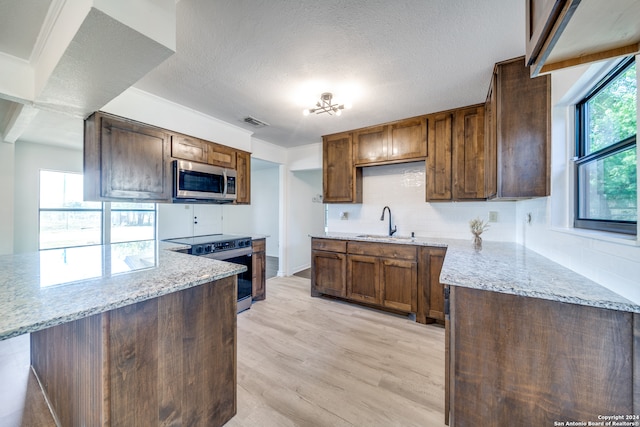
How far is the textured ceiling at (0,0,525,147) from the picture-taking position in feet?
4.74

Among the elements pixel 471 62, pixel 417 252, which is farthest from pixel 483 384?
pixel 471 62

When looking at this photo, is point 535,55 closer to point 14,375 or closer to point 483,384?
point 483,384

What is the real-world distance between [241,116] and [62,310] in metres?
2.76

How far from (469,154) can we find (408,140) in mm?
736

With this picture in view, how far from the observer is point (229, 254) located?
9.41 ft

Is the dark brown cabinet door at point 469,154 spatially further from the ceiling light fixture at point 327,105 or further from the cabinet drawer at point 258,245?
the cabinet drawer at point 258,245

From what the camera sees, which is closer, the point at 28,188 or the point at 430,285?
the point at 430,285

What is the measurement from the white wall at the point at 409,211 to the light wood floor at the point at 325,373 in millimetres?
1254

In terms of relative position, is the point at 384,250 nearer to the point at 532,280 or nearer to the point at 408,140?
the point at 408,140

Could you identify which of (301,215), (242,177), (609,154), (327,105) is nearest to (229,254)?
(242,177)

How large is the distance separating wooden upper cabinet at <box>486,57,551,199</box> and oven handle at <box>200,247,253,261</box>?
8.98 ft

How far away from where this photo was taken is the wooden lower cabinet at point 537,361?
3.05ft

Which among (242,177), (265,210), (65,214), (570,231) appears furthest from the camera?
(265,210)

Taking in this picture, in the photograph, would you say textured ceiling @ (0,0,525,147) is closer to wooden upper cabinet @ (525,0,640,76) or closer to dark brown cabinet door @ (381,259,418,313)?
wooden upper cabinet @ (525,0,640,76)
